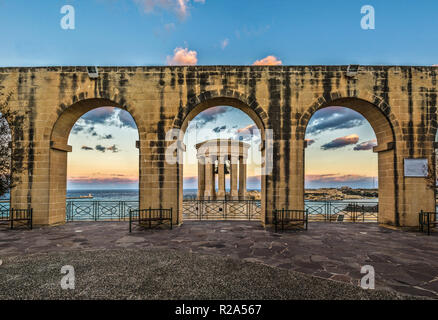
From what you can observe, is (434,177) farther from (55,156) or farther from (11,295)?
(55,156)

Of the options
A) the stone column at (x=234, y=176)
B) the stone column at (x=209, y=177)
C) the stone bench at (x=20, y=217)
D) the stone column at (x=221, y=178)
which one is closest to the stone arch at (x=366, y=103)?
the stone bench at (x=20, y=217)

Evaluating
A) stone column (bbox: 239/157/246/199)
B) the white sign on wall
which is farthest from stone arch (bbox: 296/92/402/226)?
stone column (bbox: 239/157/246/199)

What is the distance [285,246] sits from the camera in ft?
23.4

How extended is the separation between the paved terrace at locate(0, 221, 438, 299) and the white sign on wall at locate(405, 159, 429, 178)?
8.06 feet

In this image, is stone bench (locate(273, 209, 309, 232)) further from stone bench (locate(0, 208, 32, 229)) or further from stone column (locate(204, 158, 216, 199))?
stone column (locate(204, 158, 216, 199))

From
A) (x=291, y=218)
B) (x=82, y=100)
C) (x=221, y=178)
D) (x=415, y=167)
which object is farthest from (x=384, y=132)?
(x=221, y=178)

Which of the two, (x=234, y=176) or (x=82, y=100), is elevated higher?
(x=82, y=100)

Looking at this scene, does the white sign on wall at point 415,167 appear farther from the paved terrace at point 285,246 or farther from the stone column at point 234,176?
the stone column at point 234,176

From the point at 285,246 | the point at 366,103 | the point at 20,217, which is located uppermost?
the point at 366,103

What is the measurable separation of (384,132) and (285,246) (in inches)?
302

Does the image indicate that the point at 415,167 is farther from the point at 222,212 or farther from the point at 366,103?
the point at 222,212

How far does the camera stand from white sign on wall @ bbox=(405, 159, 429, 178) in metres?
9.92

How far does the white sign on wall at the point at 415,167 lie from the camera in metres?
9.92
